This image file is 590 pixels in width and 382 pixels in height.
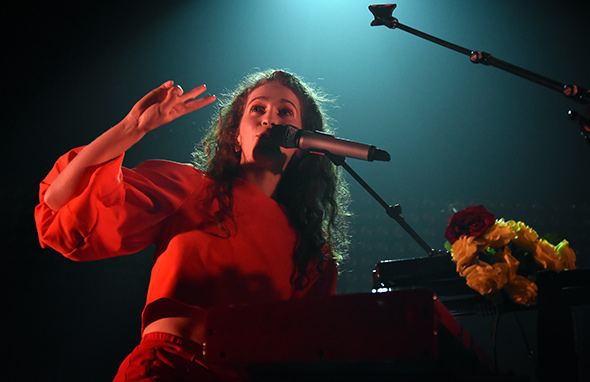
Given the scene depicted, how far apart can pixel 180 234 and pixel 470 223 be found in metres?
0.82

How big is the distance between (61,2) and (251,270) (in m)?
3.03

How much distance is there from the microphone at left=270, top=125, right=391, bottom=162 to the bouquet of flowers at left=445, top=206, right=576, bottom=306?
307 mm

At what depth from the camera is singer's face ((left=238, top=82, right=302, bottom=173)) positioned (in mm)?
1751

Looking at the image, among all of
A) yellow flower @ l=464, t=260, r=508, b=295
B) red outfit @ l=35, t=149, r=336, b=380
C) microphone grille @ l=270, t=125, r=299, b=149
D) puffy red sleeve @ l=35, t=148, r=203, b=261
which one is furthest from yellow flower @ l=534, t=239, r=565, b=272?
puffy red sleeve @ l=35, t=148, r=203, b=261

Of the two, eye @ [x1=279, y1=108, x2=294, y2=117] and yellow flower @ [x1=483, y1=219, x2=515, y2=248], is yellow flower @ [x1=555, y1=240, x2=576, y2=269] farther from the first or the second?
eye @ [x1=279, y1=108, x2=294, y2=117]

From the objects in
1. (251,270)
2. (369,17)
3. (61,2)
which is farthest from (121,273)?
(369,17)

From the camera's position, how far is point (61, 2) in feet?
11.7

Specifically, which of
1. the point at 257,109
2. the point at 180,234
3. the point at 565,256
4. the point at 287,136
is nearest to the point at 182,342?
the point at 180,234

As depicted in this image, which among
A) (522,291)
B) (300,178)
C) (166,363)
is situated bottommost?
(166,363)

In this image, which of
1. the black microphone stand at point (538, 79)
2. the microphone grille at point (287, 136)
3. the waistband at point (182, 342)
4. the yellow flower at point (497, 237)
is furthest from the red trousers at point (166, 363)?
the black microphone stand at point (538, 79)

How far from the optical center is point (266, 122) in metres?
1.79

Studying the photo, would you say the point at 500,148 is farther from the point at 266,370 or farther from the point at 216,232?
the point at 266,370

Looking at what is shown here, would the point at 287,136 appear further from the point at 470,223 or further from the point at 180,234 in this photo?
the point at 470,223

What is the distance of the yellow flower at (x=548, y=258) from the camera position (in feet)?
4.52
